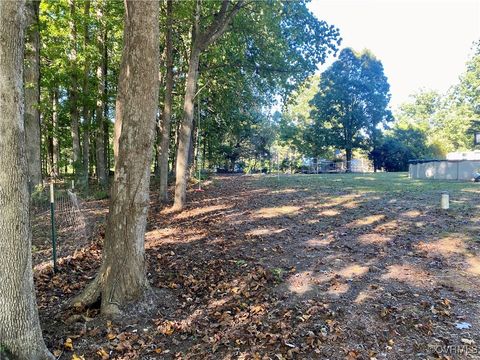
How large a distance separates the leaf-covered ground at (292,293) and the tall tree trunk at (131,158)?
1.09 ft

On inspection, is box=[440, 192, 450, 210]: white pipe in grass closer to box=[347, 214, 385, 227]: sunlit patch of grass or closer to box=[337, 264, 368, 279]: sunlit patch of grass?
box=[347, 214, 385, 227]: sunlit patch of grass

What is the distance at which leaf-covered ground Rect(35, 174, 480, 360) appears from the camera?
11.8 feet

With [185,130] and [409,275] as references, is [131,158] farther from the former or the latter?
[185,130]

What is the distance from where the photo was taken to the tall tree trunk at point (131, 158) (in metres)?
4.46

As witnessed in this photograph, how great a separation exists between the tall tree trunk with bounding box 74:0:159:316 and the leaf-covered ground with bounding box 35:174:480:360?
13.1 inches

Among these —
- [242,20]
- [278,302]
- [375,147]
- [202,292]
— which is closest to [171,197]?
[242,20]

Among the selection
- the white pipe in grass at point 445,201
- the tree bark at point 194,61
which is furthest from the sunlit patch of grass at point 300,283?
the tree bark at point 194,61

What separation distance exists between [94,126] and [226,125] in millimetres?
10249

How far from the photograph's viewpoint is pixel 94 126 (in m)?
15.5

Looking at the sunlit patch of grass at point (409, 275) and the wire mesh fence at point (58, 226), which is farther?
the wire mesh fence at point (58, 226)

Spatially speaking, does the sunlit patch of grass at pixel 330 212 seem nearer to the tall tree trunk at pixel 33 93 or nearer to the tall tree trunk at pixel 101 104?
the tall tree trunk at pixel 33 93

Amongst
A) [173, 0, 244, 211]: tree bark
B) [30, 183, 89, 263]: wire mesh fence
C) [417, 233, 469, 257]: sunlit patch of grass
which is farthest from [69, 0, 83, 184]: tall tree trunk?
[417, 233, 469, 257]: sunlit patch of grass

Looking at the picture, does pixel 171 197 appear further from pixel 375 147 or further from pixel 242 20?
pixel 375 147

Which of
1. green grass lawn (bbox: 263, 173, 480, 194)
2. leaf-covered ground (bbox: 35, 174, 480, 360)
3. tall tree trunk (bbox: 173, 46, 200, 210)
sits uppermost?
tall tree trunk (bbox: 173, 46, 200, 210)
